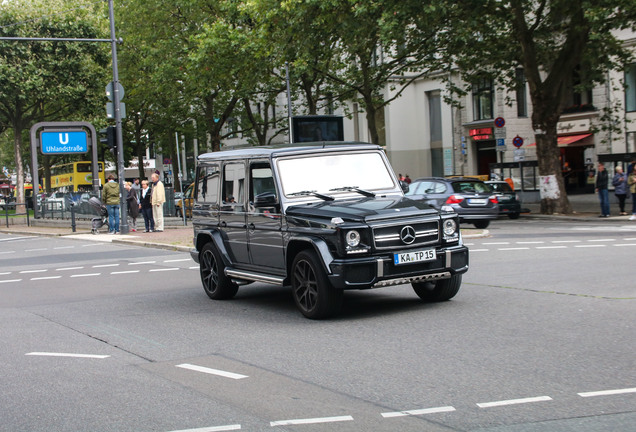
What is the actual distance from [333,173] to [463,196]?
48.3 feet

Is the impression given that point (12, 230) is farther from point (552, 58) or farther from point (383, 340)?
point (383, 340)

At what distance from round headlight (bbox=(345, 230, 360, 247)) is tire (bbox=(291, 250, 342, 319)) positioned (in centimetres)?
41

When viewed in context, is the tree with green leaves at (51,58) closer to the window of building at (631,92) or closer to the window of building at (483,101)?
the window of building at (483,101)

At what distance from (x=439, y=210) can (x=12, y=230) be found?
3020cm

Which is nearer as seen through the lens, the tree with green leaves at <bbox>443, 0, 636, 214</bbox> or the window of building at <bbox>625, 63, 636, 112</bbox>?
the tree with green leaves at <bbox>443, 0, 636, 214</bbox>

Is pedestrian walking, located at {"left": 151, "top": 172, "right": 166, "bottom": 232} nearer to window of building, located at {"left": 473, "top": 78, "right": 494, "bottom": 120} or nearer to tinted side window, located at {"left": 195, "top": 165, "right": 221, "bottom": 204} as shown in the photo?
tinted side window, located at {"left": 195, "top": 165, "right": 221, "bottom": 204}

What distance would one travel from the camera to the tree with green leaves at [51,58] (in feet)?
156

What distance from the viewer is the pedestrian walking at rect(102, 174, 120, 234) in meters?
28.8

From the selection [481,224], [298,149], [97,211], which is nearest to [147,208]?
[97,211]

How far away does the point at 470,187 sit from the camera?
25109 mm

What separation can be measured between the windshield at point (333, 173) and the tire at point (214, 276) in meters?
1.82

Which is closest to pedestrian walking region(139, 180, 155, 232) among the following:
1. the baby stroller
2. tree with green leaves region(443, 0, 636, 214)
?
the baby stroller

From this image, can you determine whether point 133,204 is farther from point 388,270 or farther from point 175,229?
point 388,270

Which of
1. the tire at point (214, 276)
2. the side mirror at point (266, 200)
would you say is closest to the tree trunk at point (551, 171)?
the tire at point (214, 276)
